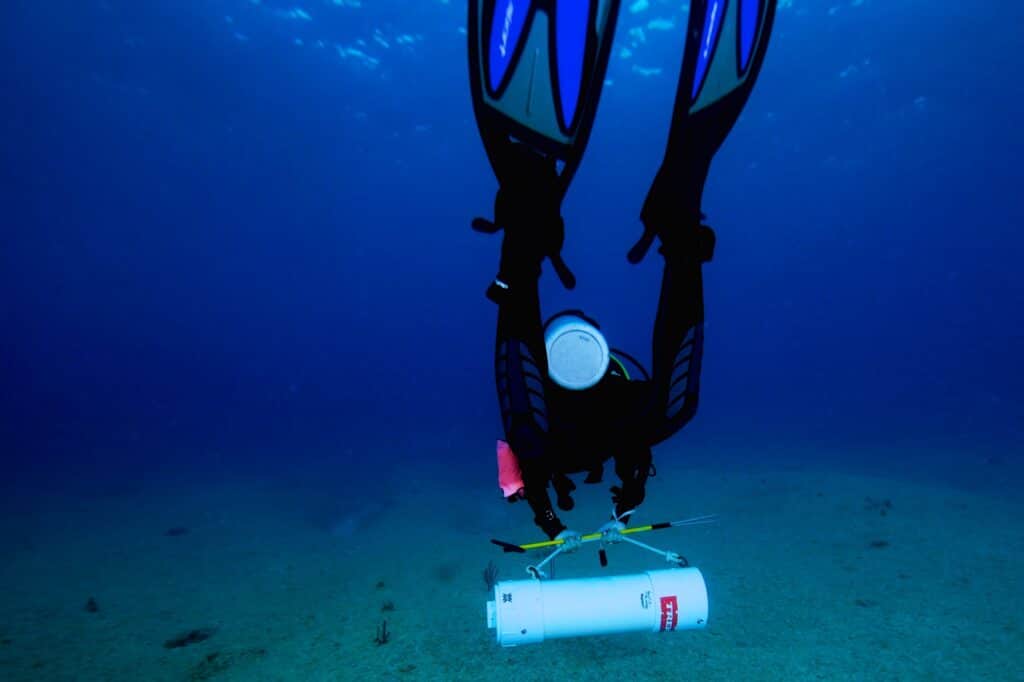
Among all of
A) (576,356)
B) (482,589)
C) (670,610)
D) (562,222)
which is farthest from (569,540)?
(482,589)

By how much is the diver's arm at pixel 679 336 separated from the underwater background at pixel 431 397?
402 centimetres

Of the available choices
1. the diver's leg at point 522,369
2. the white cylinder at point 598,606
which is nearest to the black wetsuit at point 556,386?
the diver's leg at point 522,369

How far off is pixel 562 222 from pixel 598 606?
9.11ft

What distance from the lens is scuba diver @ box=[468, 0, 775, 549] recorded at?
2588 millimetres

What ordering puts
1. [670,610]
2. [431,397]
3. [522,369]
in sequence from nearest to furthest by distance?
[522,369] < [670,610] < [431,397]

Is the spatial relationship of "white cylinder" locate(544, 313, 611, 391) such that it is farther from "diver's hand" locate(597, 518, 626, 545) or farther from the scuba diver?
"diver's hand" locate(597, 518, 626, 545)

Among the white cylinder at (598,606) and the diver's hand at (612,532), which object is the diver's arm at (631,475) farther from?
the white cylinder at (598,606)

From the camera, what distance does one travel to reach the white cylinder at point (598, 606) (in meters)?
3.59

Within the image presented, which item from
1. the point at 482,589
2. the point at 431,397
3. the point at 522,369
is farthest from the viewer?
the point at 431,397

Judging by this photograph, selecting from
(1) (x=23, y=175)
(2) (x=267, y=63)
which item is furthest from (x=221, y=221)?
(2) (x=267, y=63)

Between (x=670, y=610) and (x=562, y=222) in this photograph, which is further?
(x=670, y=610)

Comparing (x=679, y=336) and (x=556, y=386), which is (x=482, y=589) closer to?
(x=556, y=386)

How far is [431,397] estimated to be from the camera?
85.1 m

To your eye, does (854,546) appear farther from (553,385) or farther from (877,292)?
(877,292)
